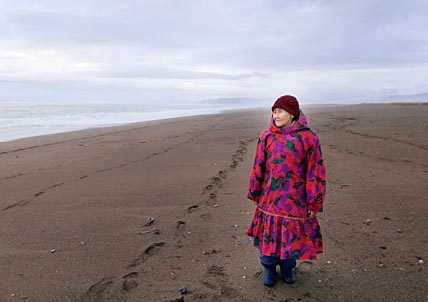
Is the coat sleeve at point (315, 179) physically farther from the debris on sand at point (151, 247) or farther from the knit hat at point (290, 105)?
the debris on sand at point (151, 247)

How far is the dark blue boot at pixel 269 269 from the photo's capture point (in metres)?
3.34

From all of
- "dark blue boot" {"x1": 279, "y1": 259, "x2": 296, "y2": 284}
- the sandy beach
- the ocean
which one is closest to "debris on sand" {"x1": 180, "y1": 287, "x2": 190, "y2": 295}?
the sandy beach

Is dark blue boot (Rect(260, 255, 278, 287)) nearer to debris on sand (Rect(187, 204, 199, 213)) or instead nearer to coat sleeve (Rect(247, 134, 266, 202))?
coat sleeve (Rect(247, 134, 266, 202))

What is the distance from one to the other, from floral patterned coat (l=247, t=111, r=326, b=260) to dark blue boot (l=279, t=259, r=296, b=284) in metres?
0.24

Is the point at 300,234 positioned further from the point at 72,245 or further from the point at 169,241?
the point at 72,245

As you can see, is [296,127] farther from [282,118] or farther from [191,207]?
[191,207]

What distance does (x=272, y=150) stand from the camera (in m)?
3.20

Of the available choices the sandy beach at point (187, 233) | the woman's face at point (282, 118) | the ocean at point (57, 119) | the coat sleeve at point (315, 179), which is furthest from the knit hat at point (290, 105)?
the ocean at point (57, 119)

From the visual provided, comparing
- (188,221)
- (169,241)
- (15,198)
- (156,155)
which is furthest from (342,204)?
(156,155)

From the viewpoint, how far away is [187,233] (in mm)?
4594

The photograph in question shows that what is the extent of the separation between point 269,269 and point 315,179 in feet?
3.01

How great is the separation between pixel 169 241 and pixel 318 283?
172 centimetres

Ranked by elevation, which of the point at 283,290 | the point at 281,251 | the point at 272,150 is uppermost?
the point at 272,150

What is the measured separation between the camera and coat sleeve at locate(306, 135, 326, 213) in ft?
10.1
